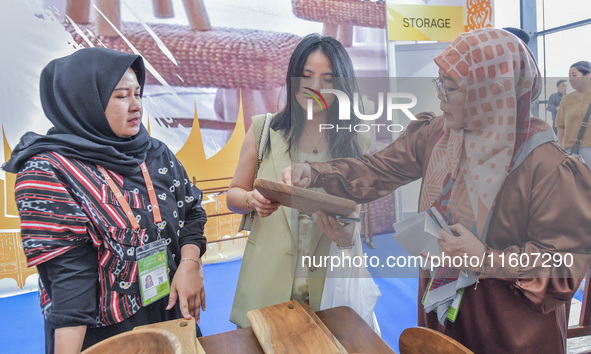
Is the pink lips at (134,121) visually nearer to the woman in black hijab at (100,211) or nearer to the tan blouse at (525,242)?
the woman in black hijab at (100,211)

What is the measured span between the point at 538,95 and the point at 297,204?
575 millimetres

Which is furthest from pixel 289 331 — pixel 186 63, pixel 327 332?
pixel 186 63

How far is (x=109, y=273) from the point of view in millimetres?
1068

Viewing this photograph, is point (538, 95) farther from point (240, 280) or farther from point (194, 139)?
point (194, 139)

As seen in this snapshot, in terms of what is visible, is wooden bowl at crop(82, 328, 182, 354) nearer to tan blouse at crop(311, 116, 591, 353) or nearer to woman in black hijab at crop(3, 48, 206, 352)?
woman in black hijab at crop(3, 48, 206, 352)

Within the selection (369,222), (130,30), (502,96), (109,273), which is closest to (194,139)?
(130,30)

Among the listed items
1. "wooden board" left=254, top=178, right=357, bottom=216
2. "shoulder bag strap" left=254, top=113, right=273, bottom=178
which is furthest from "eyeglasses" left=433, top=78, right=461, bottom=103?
"shoulder bag strap" left=254, top=113, right=273, bottom=178

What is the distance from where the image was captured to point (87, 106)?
1.15 meters

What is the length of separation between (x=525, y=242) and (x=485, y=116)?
0.26 metres

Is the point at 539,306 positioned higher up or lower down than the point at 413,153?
lower down

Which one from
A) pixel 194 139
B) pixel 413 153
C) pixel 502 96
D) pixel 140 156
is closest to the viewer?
pixel 502 96

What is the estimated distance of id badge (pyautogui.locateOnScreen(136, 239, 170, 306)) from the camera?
1119mm

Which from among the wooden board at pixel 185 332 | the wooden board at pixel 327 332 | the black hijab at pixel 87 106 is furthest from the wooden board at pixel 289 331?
the black hijab at pixel 87 106

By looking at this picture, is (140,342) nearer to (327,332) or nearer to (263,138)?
(327,332)
